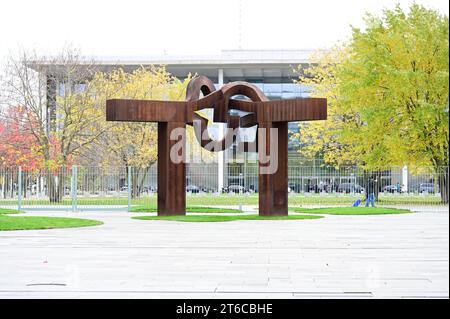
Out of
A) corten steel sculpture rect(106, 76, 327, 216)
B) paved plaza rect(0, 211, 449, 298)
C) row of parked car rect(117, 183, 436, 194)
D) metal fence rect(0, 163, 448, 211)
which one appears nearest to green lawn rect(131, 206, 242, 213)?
metal fence rect(0, 163, 448, 211)

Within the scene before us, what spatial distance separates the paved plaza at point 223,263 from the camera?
8.70m

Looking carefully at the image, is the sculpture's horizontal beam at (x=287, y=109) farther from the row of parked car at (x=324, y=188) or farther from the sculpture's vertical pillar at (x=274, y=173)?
the row of parked car at (x=324, y=188)

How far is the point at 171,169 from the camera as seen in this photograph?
2566 centimetres

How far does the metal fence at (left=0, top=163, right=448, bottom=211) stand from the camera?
35.1 metres

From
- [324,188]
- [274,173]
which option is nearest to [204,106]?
[274,173]

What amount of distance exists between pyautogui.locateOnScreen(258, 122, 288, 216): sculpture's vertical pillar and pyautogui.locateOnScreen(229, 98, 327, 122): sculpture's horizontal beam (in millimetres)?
411

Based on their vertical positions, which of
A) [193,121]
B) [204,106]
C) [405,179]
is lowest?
[405,179]

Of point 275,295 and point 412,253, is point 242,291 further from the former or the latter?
point 412,253

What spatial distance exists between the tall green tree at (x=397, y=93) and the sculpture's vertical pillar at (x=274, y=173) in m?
11.1

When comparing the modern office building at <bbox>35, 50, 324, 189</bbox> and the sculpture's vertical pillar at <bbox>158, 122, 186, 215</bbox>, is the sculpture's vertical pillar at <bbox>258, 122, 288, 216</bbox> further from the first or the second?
the modern office building at <bbox>35, 50, 324, 189</bbox>

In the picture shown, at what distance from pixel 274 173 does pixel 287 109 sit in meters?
2.44

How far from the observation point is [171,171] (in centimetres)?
2566

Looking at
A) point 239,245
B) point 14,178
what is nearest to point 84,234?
point 239,245

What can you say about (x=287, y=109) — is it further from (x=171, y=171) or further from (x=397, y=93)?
(x=397, y=93)
